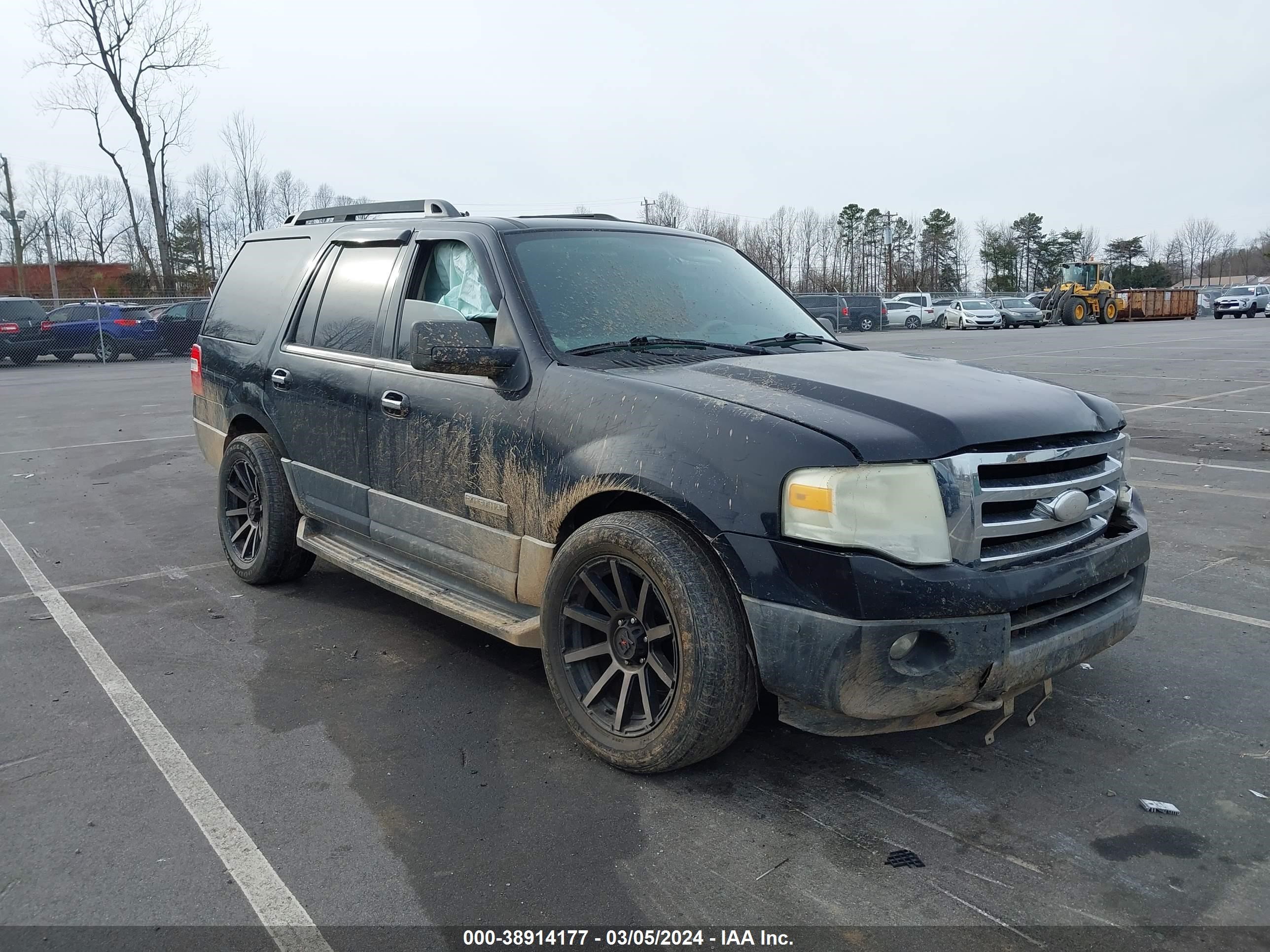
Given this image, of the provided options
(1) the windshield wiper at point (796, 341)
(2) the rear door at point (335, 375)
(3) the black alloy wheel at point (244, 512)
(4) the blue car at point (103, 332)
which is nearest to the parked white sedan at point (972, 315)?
(4) the blue car at point (103, 332)

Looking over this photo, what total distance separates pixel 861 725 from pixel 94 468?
8.80 metres

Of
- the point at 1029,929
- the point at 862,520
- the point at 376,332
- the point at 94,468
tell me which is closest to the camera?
the point at 1029,929

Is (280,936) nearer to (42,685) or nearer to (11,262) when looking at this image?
(42,685)

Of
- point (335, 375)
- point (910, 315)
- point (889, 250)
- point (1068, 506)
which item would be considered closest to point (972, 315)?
point (910, 315)

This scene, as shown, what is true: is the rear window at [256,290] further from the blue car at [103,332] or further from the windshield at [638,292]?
the blue car at [103,332]

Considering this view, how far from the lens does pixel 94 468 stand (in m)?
9.47

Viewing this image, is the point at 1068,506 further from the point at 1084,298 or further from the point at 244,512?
the point at 1084,298

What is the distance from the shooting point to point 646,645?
3256mm

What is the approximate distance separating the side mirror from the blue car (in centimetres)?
2516

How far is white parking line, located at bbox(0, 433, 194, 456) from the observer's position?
10.5m

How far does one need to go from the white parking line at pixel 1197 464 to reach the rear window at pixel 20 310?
25027 millimetres

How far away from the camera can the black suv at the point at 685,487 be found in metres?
2.85

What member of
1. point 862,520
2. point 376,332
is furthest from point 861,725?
point 376,332

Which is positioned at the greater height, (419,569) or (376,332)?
(376,332)
